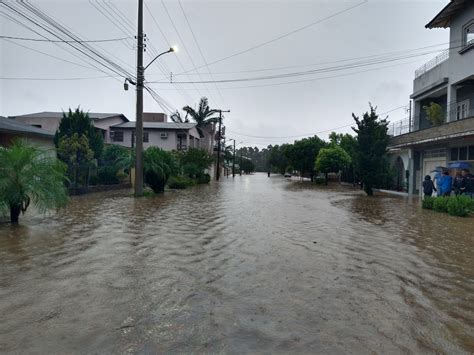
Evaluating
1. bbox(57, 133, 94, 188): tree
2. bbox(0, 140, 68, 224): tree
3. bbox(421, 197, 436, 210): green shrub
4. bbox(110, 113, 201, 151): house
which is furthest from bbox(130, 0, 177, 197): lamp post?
bbox(110, 113, 201, 151): house

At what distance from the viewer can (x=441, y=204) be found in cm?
1597

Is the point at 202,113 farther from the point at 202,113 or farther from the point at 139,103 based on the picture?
the point at 139,103

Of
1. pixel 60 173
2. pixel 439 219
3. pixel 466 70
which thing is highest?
pixel 466 70

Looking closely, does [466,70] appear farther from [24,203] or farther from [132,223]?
[24,203]

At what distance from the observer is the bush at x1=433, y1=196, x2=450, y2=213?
51.5ft

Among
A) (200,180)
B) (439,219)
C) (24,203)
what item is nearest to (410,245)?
(439,219)

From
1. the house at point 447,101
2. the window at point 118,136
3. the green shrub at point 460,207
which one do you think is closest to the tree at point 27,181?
the green shrub at point 460,207

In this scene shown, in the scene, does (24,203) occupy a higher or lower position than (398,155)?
lower

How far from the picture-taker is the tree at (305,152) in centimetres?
5431

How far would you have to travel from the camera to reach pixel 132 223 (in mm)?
11039

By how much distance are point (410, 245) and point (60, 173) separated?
9165mm

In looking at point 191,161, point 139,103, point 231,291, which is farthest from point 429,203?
point 191,161

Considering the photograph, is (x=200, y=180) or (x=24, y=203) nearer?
(x=24, y=203)

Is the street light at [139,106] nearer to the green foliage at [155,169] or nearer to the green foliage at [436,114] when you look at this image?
the green foliage at [155,169]
